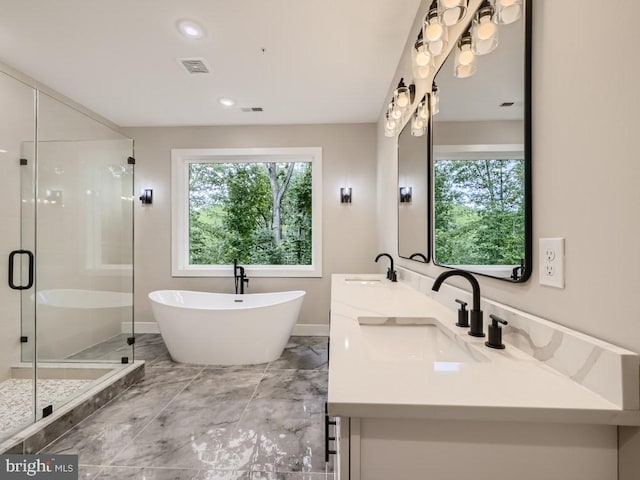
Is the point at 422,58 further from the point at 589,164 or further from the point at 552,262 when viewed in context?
the point at 552,262

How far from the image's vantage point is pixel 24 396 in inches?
81.7

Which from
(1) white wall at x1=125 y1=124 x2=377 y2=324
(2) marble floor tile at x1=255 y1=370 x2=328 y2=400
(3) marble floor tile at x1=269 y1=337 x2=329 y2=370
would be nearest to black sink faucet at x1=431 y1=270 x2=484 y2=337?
(2) marble floor tile at x1=255 y1=370 x2=328 y2=400

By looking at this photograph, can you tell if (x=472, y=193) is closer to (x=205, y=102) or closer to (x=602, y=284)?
(x=602, y=284)

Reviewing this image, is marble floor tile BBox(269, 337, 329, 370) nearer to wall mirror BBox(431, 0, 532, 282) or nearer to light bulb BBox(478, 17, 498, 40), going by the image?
wall mirror BBox(431, 0, 532, 282)

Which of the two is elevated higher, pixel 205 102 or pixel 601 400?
pixel 205 102

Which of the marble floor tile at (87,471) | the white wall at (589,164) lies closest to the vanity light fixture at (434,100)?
the white wall at (589,164)

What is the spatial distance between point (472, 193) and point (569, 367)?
2.36 feet

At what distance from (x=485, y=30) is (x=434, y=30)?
1.07 feet

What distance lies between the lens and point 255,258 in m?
3.81

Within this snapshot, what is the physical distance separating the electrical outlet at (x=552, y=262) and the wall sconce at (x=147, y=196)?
4061mm

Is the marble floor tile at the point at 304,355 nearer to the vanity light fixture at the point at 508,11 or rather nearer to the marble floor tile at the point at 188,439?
the marble floor tile at the point at 188,439

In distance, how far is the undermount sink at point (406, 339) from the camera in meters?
1.03

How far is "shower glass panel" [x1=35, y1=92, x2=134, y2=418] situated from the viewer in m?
2.36

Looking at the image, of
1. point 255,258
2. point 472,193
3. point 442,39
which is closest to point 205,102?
point 255,258
